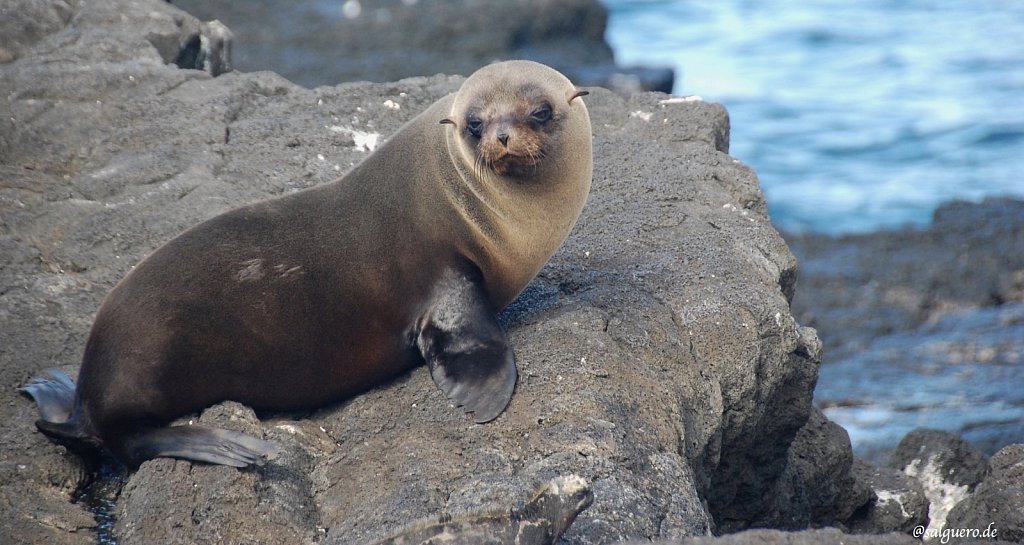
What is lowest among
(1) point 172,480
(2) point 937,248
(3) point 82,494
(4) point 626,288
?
(2) point 937,248

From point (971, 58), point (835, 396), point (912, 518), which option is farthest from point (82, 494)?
point (971, 58)

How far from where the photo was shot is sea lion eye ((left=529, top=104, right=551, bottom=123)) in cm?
510

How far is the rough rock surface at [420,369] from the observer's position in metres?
4.46

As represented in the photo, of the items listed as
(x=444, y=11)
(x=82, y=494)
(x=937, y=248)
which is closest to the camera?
(x=82, y=494)

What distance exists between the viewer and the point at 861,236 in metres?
12.9

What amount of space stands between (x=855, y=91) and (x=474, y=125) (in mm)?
19674

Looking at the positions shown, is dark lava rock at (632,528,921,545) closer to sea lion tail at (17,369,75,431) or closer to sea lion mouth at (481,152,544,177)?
sea lion mouth at (481,152,544,177)

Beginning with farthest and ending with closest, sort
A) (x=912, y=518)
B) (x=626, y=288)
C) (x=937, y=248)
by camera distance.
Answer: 1. (x=937, y=248)
2. (x=912, y=518)
3. (x=626, y=288)

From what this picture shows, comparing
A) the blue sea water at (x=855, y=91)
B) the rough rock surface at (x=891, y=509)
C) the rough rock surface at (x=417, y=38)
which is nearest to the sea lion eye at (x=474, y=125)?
the rough rock surface at (x=891, y=509)

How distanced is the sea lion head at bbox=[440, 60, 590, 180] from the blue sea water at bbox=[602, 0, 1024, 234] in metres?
10.8

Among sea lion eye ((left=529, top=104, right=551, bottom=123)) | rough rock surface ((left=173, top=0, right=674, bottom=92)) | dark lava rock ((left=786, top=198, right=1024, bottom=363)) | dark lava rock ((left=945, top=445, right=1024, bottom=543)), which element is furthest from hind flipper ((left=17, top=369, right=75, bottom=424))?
rough rock surface ((left=173, top=0, right=674, bottom=92))

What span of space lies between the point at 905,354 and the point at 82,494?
7963 mm

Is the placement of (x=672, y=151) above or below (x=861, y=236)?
above

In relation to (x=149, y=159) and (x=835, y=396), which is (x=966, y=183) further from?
(x=149, y=159)
